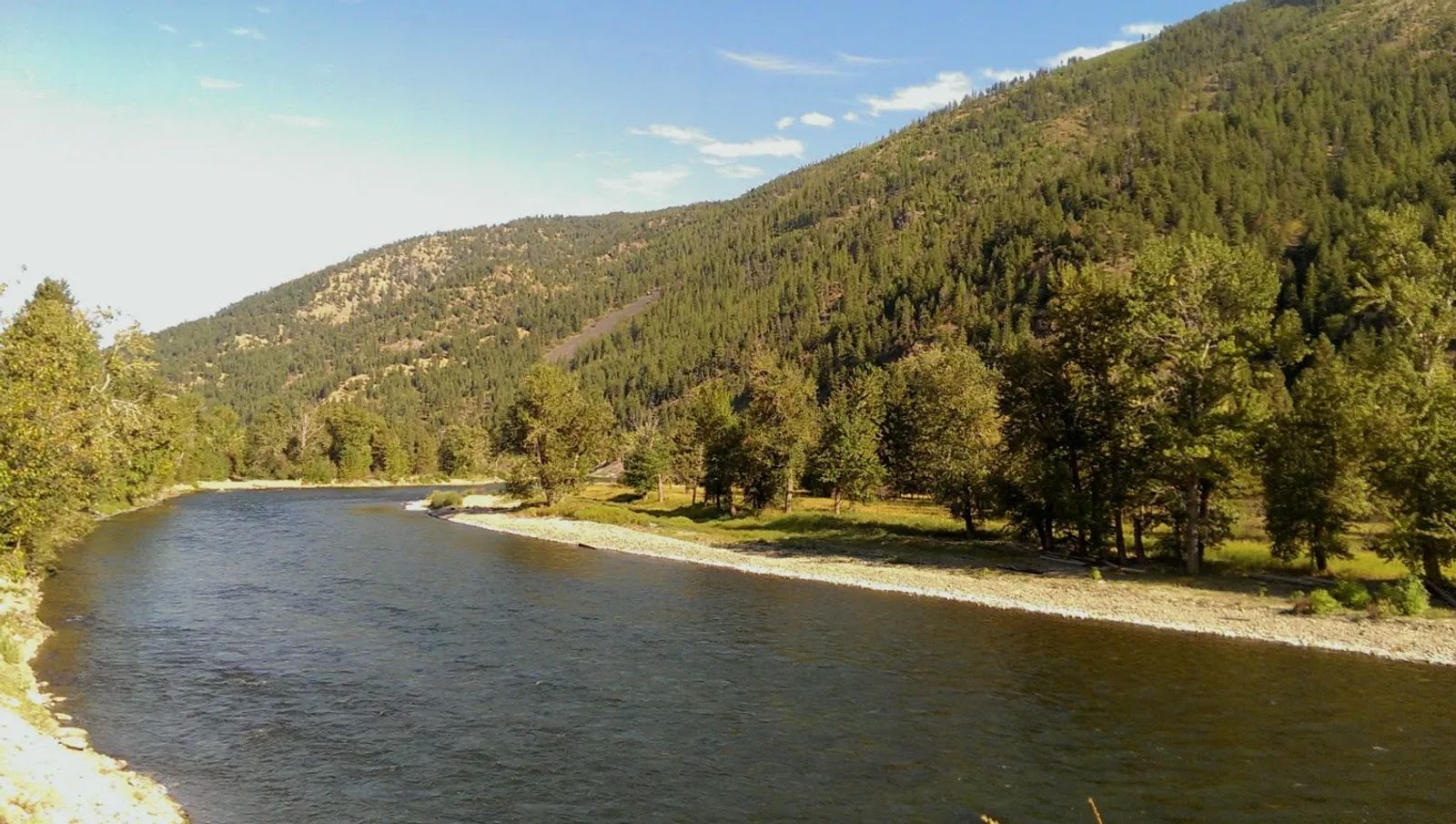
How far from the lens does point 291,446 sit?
190 meters

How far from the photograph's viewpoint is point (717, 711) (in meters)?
25.7

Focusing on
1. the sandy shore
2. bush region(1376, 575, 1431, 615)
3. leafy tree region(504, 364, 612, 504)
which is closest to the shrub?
bush region(1376, 575, 1431, 615)

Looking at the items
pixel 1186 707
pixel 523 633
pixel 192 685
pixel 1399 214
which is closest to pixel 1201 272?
pixel 1399 214

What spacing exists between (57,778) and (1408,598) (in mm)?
47511

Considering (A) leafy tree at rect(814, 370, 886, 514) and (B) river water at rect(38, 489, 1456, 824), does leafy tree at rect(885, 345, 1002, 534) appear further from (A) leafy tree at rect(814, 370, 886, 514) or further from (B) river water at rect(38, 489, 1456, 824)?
(B) river water at rect(38, 489, 1456, 824)

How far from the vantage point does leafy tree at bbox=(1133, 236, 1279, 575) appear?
42.5m

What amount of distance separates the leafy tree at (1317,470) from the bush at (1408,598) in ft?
15.2

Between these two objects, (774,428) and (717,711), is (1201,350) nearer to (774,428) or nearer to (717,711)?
(717,711)

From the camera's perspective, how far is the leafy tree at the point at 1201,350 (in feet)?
139

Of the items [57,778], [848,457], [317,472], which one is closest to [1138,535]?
[848,457]

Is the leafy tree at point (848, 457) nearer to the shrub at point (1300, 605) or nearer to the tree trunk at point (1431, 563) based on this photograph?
the shrub at point (1300, 605)

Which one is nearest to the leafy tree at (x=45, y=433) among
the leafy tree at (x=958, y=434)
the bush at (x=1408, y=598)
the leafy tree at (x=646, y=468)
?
the leafy tree at (x=958, y=434)

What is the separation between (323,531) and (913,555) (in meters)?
55.0

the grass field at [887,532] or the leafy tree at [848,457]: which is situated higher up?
the leafy tree at [848,457]
